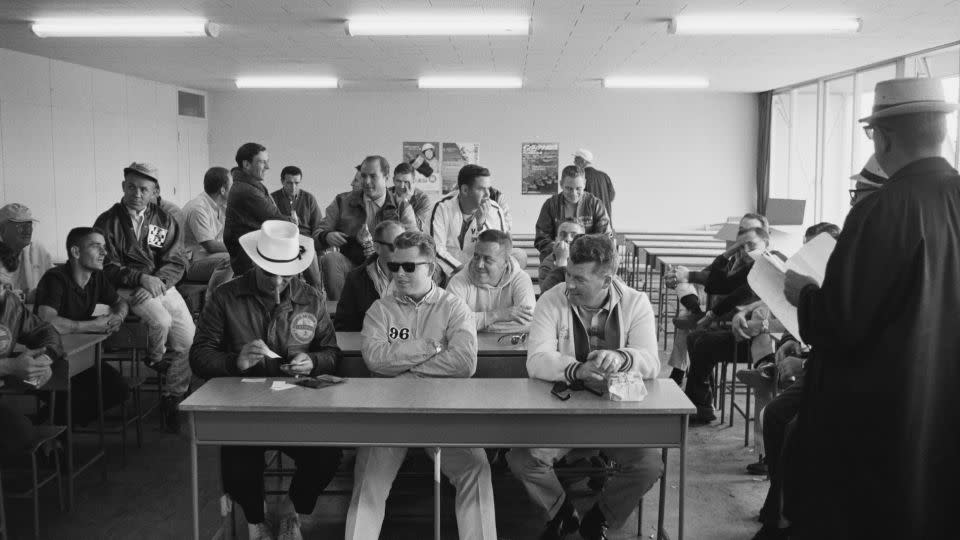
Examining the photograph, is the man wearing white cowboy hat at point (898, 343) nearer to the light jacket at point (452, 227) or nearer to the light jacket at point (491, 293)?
the light jacket at point (491, 293)

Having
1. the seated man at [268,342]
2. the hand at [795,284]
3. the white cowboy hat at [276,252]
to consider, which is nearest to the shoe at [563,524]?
the seated man at [268,342]

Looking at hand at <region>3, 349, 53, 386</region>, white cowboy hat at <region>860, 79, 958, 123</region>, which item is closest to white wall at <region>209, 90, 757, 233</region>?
hand at <region>3, 349, 53, 386</region>

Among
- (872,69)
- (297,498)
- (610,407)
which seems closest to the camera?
(610,407)

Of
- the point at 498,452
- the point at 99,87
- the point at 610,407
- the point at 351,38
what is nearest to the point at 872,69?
the point at 351,38

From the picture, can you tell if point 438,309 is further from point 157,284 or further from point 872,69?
point 872,69

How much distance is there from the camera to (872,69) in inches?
418

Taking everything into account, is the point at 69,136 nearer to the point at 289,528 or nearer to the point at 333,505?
the point at 333,505

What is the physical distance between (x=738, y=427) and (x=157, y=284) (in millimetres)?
4060

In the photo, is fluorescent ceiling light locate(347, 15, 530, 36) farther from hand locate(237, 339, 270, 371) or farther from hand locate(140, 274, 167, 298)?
hand locate(237, 339, 270, 371)

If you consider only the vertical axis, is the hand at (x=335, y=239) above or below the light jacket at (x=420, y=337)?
above

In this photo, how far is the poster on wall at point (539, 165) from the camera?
599 inches

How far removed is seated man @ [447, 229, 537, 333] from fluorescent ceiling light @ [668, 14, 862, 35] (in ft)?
10.9

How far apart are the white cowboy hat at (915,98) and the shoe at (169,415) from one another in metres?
4.65

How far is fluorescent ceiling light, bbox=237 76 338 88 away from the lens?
Answer: 1248 cm
